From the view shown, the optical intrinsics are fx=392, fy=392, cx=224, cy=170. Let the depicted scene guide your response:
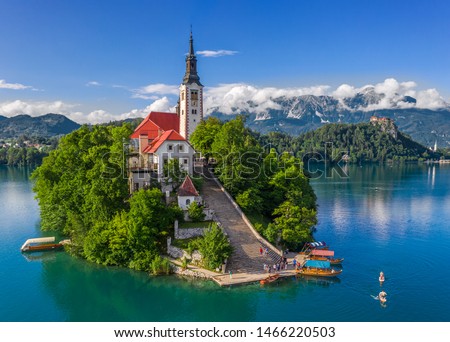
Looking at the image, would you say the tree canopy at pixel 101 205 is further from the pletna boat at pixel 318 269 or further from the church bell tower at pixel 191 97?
the pletna boat at pixel 318 269

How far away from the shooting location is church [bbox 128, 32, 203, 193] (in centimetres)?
4975

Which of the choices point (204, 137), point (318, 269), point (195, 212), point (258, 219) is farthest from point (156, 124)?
point (318, 269)

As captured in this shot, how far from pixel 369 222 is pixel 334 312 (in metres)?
34.5

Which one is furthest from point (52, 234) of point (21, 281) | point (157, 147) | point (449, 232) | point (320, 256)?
point (449, 232)

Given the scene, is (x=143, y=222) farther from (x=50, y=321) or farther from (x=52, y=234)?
(x=52, y=234)

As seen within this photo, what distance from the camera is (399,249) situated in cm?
4866

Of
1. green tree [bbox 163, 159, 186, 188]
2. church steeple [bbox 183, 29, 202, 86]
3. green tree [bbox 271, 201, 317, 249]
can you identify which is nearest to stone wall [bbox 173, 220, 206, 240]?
green tree [bbox 163, 159, 186, 188]

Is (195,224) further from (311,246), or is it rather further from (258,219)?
(311,246)

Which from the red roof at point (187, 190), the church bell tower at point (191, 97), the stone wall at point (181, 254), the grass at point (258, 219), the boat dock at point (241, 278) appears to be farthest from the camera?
the church bell tower at point (191, 97)

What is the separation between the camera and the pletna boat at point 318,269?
126 feet

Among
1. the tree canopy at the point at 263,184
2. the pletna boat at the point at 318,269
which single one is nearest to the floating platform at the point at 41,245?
the tree canopy at the point at 263,184

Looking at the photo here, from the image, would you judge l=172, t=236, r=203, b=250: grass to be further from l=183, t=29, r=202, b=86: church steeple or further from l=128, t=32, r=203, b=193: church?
l=183, t=29, r=202, b=86: church steeple

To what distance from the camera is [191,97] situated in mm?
63344

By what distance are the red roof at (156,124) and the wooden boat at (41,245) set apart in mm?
19009
